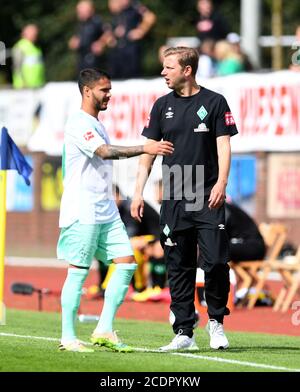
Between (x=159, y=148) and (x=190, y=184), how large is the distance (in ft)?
2.38

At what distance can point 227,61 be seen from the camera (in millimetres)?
26078

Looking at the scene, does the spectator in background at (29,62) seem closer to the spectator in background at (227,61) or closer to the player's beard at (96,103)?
the spectator in background at (227,61)

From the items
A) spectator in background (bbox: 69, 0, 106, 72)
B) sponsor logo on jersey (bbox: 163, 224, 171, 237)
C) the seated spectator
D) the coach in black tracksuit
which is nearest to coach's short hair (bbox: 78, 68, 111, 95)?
the coach in black tracksuit

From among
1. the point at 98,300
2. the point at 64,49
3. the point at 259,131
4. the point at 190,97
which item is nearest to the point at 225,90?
the point at 259,131

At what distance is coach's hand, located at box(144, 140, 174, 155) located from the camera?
10.5 metres

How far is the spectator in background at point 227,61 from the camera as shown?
85.6ft

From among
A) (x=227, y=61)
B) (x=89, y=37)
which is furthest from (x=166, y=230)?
(x=89, y=37)

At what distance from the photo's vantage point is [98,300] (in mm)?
19219

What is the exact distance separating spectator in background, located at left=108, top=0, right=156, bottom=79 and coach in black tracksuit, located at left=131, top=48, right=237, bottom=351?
16067 millimetres

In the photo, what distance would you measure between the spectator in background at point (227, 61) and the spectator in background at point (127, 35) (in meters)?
1.77

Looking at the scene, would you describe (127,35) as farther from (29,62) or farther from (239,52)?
(29,62)

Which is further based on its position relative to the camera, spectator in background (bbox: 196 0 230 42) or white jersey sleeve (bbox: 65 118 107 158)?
spectator in background (bbox: 196 0 230 42)

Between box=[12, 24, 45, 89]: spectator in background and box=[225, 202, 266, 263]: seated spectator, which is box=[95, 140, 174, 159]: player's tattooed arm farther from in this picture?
box=[12, 24, 45, 89]: spectator in background

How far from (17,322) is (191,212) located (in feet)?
13.4
